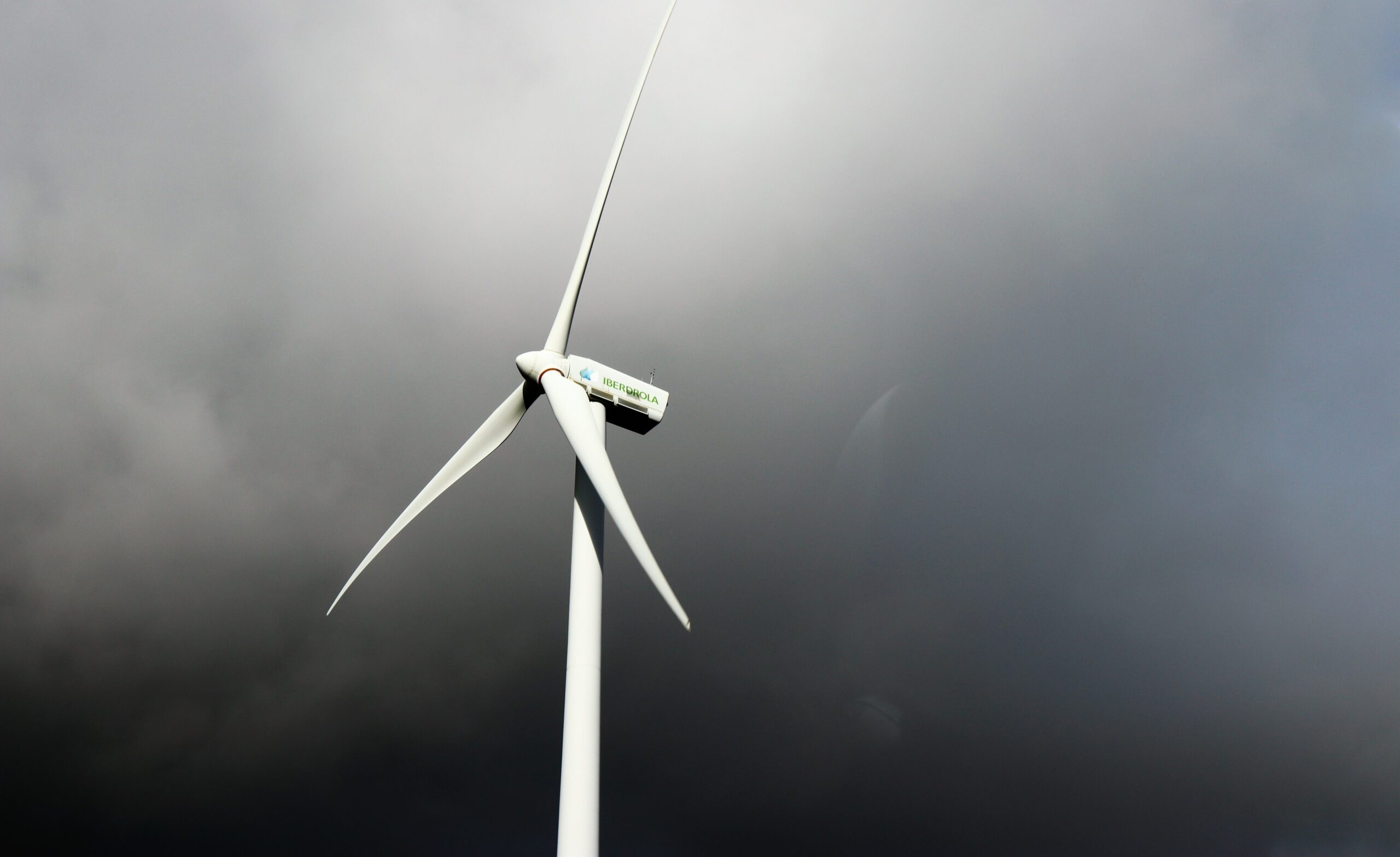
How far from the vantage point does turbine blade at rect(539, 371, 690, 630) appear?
25938 mm

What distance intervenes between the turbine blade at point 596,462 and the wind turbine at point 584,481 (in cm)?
3

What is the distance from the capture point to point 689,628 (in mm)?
22938

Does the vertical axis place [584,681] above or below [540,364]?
below

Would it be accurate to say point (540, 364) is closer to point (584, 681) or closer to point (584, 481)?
point (584, 481)

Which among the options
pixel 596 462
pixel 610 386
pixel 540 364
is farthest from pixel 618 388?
pixel 596 462

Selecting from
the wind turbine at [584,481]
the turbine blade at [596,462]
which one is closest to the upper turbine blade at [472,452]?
the wind turbine at [584,481]

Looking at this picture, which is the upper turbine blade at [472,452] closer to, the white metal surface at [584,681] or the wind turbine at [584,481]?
the wind turbine at [584,481]

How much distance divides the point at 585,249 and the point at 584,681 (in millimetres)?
14345

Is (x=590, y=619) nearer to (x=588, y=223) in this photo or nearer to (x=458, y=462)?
(x=458, y=462)

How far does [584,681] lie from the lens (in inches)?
1069

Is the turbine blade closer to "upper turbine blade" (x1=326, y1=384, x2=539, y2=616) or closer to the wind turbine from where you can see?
the wind turbine

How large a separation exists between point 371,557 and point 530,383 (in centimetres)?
909

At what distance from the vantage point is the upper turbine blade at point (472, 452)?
3462 cm

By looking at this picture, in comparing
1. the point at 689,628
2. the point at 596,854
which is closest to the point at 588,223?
the point at 689,628
